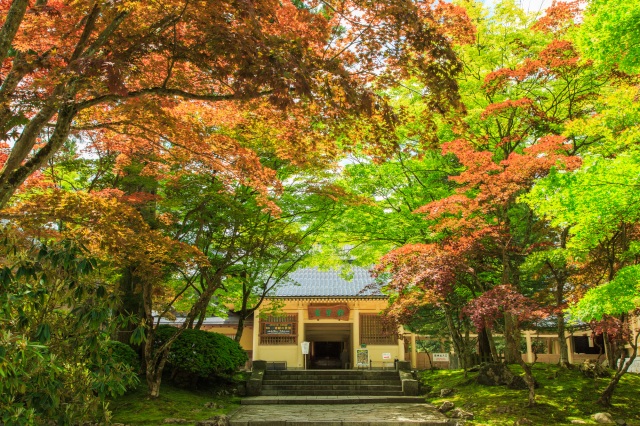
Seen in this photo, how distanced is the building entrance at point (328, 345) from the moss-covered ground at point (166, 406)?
11.9 metres

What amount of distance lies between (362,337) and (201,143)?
17112mm

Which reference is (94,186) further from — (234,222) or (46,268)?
(46,268)

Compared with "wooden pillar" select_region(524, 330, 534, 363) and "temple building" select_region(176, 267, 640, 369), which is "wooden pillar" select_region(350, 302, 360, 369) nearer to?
"temple building" select_region(176, 267, 640, 369)

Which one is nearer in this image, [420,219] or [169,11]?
[169,11]

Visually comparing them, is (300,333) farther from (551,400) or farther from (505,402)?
(551,400)

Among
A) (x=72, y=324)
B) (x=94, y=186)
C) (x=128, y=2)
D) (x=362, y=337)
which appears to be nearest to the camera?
(x=128, y=2)

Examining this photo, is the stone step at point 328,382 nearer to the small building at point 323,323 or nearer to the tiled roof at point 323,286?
the tiled roof at point 323,286

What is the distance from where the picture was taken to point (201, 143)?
6.36 metres

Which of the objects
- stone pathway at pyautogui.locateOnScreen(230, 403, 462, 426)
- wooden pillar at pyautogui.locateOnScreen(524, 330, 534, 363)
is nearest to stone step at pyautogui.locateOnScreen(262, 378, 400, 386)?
stone pathway at pyautogui.locateOnScreen(230, 403, 462, 426)

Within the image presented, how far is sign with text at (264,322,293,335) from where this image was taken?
2203cm

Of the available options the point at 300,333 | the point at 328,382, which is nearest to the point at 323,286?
the point at 300,333

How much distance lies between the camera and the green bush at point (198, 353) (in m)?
11.6

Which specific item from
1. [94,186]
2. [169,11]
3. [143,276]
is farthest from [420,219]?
[169,11]

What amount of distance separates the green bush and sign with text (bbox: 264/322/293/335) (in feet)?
30.8
